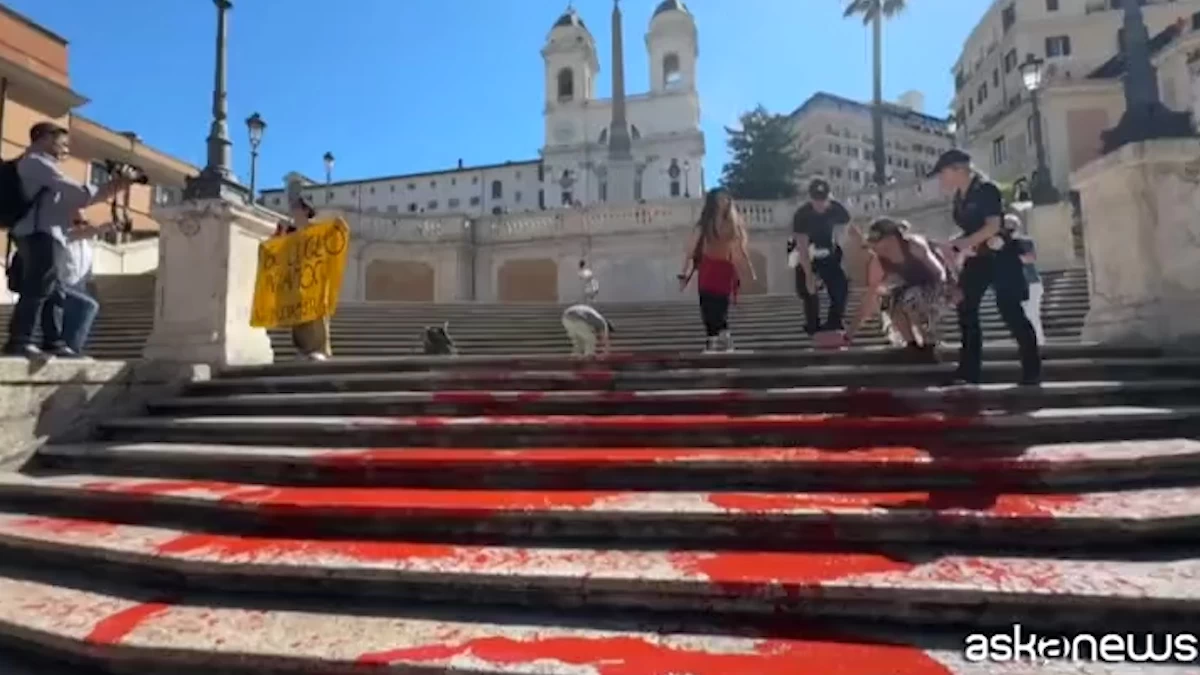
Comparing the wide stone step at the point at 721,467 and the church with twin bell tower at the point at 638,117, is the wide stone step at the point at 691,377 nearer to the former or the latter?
the wide stone step at the point at 721,467

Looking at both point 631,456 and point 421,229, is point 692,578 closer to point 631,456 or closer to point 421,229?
point 631,456

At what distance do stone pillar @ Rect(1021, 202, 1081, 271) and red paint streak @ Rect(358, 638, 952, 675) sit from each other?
16934 mm

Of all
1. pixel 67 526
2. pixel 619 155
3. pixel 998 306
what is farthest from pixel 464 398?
pixel 619 155

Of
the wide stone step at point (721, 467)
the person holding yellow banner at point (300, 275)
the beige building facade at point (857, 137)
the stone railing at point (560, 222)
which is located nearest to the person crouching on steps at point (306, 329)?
the person holding yellow banner at point (300, 275)

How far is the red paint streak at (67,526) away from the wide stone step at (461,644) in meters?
0.77

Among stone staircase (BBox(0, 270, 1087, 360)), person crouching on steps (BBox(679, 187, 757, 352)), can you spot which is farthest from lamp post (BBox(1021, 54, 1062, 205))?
person crouching on steps (BBox(679, 187, 757, 352))

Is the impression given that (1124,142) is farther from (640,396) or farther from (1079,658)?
(1079,658)

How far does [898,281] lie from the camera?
18.6ft

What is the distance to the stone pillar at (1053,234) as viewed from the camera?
53.2 feet

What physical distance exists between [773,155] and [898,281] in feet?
130

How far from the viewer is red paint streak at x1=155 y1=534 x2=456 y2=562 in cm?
305

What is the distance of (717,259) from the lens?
6.85 m

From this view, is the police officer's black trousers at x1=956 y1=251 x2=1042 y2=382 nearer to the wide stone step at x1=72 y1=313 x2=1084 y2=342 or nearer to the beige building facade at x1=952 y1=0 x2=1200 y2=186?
the wide stone step at x1=72 y1=313 x2=1084 y2=342

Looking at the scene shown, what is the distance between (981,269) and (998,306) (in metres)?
0.28
